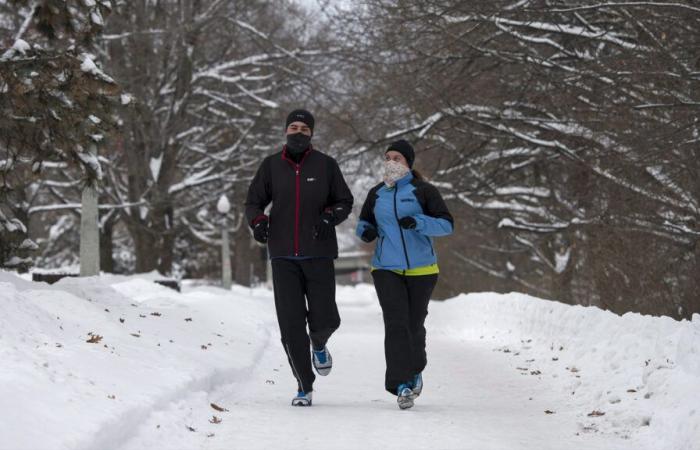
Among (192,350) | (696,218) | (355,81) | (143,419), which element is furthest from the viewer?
(355,81)

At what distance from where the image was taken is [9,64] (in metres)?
9.72

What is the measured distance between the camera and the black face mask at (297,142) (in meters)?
7.20

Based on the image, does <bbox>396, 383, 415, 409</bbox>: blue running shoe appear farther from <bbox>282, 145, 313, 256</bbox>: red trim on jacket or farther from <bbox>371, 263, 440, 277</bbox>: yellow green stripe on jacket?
<bbox>282, 145, 313, 256</bbox>: red trim on jacket

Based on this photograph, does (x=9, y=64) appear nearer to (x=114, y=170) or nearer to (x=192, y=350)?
(x=192, y=350)

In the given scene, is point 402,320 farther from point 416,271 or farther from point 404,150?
point 404,150

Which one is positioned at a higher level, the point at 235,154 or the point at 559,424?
the point at 235,154

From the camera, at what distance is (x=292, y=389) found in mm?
8523

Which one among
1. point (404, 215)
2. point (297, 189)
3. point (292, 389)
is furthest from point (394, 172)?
point (292, 389)

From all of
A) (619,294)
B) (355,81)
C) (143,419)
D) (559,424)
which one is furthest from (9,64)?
(355,81)

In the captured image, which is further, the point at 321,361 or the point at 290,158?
the point at 321,361

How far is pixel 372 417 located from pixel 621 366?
2519 mm

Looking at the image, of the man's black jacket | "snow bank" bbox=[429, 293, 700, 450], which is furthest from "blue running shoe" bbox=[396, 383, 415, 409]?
"snow bank" bbox=[429, 293, 700, 450]

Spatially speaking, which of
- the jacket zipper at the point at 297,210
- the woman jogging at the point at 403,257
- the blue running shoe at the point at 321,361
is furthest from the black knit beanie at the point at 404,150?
the blue running shoe at the point at 321,361

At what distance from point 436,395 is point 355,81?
13.3m
